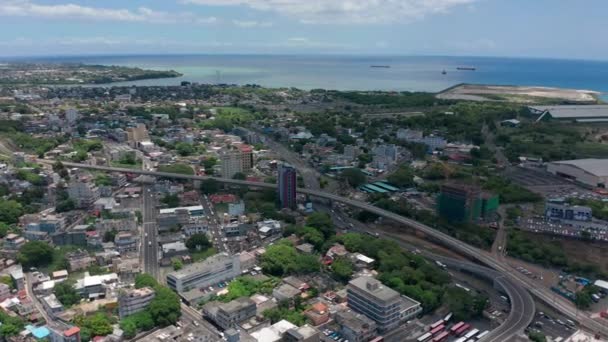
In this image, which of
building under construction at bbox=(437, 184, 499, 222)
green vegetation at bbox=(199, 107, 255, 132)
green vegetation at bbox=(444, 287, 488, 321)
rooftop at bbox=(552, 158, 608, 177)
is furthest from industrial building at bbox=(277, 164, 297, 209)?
green vegetation at bbox=(199, 107, 255, 132)

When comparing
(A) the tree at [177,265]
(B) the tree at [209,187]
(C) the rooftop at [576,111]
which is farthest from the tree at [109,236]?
(C) the rooftop at [576,111]

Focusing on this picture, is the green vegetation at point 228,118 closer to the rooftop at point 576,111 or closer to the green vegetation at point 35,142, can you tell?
the green vegetation at point 35,142

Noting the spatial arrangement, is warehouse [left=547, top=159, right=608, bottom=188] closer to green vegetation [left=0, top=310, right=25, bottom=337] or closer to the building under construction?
the building under construction

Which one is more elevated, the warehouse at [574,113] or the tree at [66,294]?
the warehouse at [574,113]

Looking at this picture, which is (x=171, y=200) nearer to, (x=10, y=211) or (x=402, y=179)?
(x=10, y=211)

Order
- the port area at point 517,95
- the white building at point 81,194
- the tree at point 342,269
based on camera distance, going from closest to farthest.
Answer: the tree at point 342,269
the white building at point 81,194
the port area at point 517,95

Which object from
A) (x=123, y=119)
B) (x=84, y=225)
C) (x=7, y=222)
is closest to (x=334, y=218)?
(x=84, y=225)

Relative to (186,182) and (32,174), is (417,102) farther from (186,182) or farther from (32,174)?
(32,174)
